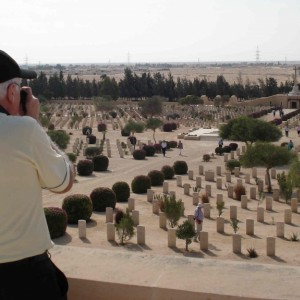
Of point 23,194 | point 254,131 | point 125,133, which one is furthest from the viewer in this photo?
point 125,133

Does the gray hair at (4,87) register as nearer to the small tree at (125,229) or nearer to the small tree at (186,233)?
the small tree at (186,233)

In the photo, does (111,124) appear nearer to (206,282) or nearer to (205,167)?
(205,167)

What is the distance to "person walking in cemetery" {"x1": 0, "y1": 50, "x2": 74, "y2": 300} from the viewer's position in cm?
266

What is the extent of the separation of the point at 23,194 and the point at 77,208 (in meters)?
16.0

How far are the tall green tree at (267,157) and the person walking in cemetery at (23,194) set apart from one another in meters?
23.0

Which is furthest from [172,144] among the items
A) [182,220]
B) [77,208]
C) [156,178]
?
[77,208]

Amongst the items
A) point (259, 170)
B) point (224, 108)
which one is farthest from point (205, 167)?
point (224, 108)

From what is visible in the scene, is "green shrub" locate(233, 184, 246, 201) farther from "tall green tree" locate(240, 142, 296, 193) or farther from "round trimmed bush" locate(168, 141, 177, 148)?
"round trimmed bush" locate(168, 141, 177, 148)

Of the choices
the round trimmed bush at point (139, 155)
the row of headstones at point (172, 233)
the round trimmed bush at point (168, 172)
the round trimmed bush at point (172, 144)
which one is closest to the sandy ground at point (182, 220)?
the row of headstones at point (172, 233)

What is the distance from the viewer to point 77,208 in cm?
1856

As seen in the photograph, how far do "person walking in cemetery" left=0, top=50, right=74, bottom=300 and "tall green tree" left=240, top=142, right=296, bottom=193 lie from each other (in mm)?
22992

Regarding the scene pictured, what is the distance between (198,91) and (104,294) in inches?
3289

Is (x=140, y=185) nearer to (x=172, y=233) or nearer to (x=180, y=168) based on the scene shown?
(x=180, y=168)

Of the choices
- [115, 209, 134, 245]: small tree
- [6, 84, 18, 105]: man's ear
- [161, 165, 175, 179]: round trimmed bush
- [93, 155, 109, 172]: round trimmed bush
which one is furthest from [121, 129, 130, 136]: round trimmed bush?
[6, 84, 18, 105]: man's ear
